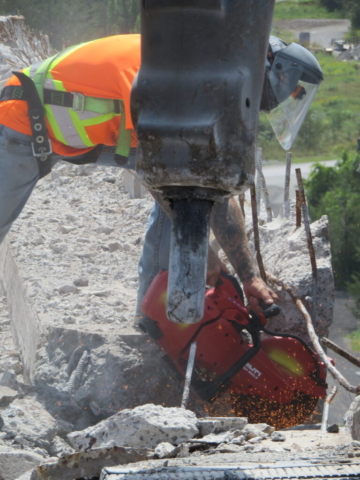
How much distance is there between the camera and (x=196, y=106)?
1285mm

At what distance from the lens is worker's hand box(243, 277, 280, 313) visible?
3.42m

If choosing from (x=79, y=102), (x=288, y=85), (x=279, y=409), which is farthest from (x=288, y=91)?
(x=279, y=409)

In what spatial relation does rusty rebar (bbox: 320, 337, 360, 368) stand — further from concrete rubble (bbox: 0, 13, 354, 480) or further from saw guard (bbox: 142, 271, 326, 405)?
concrete rubble (bbox: 0, 13, 354, 480)

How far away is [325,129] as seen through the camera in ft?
151

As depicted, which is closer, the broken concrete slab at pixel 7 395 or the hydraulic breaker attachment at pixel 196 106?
the hydraulic breaker attachment at pixel 196 106

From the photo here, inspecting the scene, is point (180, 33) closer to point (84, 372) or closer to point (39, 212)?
point (84, 372)

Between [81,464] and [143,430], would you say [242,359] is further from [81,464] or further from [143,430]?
[81,464]

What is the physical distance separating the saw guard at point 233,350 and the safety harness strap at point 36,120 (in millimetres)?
879

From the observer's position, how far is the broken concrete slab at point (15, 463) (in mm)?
2527

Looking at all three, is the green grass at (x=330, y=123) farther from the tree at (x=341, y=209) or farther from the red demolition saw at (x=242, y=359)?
the red demolition saw at (x=242, y=359)

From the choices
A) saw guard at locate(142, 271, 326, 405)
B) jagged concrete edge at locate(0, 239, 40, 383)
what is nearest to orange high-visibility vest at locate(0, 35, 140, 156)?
saw guard at locate(142, 271, 326, 405)

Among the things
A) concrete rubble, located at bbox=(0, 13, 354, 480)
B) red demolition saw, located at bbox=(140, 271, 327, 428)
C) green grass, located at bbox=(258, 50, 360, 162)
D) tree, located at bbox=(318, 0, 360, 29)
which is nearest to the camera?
concrete rubble, located at bbox=(0, 13, 354, 480)

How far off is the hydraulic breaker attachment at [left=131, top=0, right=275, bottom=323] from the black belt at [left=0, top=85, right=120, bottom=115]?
84.8 inches

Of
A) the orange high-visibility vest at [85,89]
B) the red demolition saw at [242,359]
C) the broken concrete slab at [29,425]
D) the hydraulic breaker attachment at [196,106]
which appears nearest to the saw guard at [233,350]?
the red demolition saw at [242,359]
